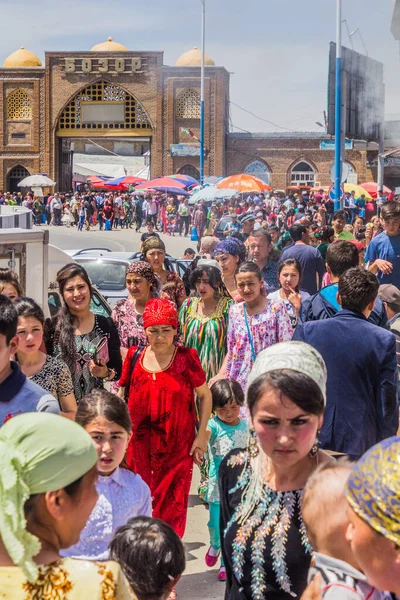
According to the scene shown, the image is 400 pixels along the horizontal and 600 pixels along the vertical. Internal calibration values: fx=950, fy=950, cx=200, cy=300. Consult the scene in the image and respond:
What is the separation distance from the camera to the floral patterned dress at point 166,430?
19.0 feet

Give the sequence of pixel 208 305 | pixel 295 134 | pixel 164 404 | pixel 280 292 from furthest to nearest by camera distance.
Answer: pixel 295 134
pixel 280 292
pixel 208 305
pixel 164 404

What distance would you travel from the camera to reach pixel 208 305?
7633mm

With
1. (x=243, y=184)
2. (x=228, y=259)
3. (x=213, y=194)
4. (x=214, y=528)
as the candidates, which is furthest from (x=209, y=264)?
(x=213, y=194)

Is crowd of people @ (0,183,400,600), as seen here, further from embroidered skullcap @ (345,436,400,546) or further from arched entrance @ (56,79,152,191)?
arched entrance @ (56,79,152,191)

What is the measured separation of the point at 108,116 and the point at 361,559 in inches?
2267

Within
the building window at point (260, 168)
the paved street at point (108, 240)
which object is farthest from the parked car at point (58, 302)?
the building window at point (260, 168)

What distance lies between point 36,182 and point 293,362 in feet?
174

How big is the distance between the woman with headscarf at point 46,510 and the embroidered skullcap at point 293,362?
1005mm

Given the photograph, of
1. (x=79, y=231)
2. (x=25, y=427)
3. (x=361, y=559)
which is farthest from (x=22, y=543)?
(x=79, y=231)

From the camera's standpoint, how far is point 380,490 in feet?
6.52

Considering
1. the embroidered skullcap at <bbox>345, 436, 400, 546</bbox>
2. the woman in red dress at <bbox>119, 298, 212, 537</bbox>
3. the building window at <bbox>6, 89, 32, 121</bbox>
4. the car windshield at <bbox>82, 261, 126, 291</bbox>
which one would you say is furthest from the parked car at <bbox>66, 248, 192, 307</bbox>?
the building window at <bbox>6, 89, 32, 121</bbox>

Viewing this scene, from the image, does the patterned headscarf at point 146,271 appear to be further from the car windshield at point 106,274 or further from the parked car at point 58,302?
the car windshield at point 106,274

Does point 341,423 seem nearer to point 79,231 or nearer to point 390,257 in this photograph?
point 390,257

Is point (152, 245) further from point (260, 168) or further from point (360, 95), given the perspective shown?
point (260, 168)
